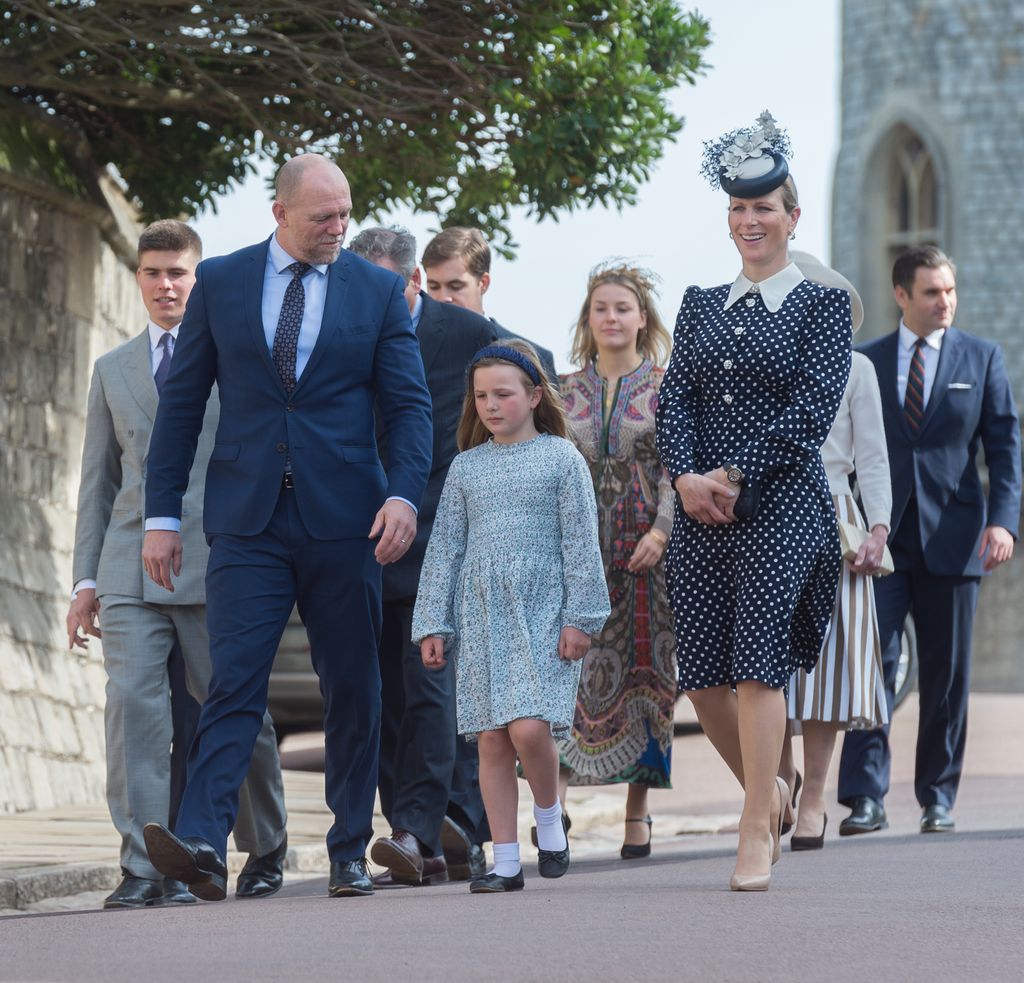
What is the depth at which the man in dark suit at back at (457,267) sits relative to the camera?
828cm

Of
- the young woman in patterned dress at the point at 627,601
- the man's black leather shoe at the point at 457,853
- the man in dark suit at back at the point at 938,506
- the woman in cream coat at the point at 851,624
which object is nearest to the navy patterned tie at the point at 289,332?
the man's black leather shoe at the point at 457,853

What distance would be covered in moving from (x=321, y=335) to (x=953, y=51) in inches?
865

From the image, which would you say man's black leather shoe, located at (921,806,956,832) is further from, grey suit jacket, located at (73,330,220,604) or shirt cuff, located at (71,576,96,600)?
shirt cuff, located at (71,576,96,600)

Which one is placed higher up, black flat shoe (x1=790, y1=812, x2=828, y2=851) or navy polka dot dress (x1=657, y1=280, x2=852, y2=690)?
navy polka dot dress (x1=657, y1=280, x2=852, y2=690)

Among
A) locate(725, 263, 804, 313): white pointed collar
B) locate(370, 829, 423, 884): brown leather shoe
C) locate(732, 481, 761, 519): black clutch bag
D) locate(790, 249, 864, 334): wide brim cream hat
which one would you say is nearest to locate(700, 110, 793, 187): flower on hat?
locate(725, 263, 804, 313): white pointed collar

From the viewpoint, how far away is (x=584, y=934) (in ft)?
18.1

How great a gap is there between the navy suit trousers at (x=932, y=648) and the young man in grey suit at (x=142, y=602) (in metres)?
2.79

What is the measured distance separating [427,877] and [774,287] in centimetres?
222

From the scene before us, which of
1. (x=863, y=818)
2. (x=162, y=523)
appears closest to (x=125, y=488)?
(x=162, y=523)

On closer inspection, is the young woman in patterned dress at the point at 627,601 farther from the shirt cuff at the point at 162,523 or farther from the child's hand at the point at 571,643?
the shirt cuff at the point at 162,523

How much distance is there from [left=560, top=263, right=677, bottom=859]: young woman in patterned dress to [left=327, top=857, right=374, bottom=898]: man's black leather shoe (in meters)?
1.87

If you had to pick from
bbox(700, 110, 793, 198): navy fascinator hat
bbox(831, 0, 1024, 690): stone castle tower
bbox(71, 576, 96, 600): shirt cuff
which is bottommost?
bbox(71, 576, 96, 600): shirt cuff

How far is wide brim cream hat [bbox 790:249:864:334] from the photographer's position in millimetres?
7516

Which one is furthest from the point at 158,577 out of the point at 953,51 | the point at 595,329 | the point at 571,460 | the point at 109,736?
the point at 953,51
